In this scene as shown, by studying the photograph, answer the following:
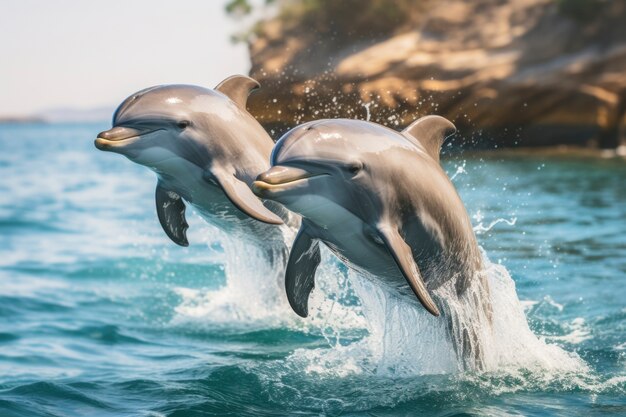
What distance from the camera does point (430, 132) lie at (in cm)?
683

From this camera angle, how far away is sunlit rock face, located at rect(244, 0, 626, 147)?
Result: 111 ft

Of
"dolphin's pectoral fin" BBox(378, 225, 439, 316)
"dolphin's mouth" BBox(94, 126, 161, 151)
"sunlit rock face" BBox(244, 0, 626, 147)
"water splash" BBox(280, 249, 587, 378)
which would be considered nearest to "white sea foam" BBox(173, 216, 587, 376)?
"water splash" BBox(280, 249, 587, 378)

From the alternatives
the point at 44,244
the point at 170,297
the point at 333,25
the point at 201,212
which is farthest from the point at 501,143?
the point at 201,212

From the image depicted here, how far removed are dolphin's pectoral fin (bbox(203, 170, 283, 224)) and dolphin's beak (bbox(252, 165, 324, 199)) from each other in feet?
5.22

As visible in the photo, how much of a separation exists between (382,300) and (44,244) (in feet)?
36.9

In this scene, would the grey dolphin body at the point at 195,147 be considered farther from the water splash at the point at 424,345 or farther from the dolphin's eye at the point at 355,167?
the dolphin's eye at the point at 355,167

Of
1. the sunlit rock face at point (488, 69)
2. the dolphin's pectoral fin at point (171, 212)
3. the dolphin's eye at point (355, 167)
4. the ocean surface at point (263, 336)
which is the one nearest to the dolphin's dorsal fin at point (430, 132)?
the dolphin's eye at point (355, 167)

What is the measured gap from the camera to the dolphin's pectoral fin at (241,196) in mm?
7312

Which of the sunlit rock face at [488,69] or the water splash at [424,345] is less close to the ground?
the sunlit rock face at [488,69]

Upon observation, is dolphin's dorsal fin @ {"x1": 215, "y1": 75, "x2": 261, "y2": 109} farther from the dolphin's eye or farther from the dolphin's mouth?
the dolphin's eye

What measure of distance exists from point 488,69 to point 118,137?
30282 millimetres

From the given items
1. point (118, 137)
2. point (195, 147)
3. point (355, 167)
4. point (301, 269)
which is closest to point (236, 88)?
point (195, 147)

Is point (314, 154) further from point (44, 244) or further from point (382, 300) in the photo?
point (44, 244)

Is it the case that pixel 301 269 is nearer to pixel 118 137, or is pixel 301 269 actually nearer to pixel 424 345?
pixel 424 345
